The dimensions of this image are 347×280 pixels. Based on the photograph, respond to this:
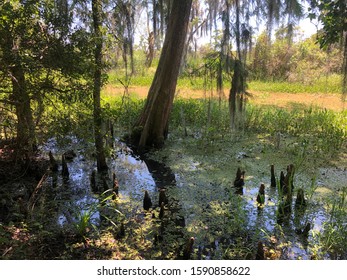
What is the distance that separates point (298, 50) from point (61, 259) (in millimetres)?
16770

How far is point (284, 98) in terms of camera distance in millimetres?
11430

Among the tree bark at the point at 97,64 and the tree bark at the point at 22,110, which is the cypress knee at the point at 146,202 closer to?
the tree bark at the point at 97,64

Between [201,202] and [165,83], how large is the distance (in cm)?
265

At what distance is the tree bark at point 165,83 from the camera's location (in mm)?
5633

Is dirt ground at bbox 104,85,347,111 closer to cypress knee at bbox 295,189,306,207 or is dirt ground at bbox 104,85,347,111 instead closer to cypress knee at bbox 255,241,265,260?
cypress knee at bbox 295,189,306,207

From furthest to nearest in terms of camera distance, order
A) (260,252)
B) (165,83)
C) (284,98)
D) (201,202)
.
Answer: (284,98) → (165,83) → (201,202) → (260,252)

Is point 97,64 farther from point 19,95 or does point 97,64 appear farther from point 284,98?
point 284,98

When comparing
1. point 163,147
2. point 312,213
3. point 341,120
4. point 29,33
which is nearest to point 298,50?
point 341,120

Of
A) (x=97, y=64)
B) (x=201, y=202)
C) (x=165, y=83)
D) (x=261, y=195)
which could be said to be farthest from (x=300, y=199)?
(x=165, y=83)

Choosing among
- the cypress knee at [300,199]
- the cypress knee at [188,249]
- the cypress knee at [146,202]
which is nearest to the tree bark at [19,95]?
the cypress knee at [146,202]

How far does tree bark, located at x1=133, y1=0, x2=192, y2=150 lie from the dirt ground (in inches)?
154

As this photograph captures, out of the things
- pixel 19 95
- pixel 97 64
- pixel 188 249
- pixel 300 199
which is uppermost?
pixel 97 64

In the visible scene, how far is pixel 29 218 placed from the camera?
332 centimetres

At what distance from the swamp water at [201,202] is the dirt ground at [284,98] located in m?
5.16
